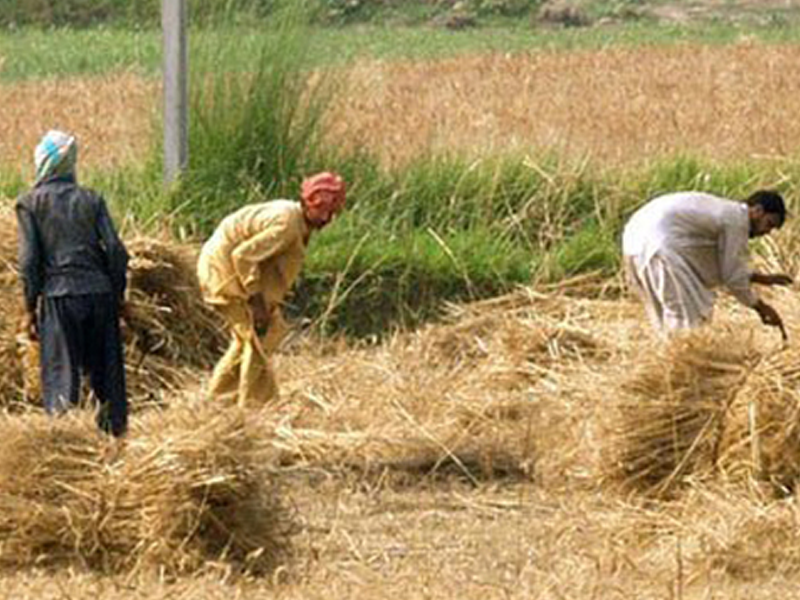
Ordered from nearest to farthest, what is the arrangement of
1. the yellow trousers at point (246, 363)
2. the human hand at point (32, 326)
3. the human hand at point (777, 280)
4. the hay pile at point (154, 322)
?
the human hand at point (32, 326)
the human hand at point (777, 280)
the yellow trousers at point (246, 363)
the hay pile at point (154, 322)

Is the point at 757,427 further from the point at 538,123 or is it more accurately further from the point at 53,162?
the point at 538,123

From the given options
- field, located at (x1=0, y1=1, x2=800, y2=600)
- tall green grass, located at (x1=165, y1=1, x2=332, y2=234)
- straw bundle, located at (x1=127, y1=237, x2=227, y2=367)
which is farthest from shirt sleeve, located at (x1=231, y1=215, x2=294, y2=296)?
tall green grass, located at (x1=165, y1=1, x2=332, y2=234)

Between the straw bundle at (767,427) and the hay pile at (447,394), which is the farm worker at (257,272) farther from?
the straw bundle at (767,427)

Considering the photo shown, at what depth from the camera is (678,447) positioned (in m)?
10.7

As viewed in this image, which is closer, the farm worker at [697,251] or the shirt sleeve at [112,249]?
the shirt sleeve at [112,249]

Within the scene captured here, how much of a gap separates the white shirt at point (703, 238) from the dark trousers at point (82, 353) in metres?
2.48

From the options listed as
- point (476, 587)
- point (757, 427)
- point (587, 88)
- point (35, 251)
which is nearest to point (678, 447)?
point (757, 427)

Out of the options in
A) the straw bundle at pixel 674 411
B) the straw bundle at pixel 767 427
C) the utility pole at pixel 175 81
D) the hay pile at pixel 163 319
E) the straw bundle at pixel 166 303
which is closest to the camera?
the straw bundle at pixel 767 427

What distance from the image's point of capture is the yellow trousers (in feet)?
39.1

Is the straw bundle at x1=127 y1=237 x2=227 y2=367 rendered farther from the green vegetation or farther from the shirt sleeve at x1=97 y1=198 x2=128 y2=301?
the shirt sleeve at x1=97 y1=198 x2=128 y2=301

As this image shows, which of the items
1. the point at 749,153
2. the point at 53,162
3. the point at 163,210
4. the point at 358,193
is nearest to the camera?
the point at 53,162

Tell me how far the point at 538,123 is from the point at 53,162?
1038 cm

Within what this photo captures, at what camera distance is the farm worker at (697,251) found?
11641mm

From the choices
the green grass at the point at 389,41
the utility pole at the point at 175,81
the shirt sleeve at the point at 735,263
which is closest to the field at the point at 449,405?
the shirt sleeve at the point at 735,263
